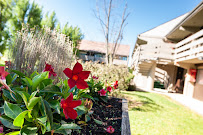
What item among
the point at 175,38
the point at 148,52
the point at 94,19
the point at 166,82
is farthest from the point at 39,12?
the point at 166,82

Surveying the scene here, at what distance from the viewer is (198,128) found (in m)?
3.61

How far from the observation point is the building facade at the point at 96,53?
73.3ft

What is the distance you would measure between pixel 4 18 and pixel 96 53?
44.1 ft

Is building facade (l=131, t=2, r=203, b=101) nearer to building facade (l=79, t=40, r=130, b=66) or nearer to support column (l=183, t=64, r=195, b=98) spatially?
support column (l=183, t=64, r=195, b=98)

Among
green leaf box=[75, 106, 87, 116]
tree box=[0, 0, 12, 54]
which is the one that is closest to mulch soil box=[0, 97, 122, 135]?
green leaf box=[75, 106, 87, 116]

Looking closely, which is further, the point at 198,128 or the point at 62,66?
the point at 198,128

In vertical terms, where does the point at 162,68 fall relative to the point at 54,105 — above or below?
above

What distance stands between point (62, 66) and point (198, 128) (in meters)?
3.94

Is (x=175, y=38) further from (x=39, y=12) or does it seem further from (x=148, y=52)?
(x=39, y=12)

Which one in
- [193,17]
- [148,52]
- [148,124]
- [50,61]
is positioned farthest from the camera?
[148,52]

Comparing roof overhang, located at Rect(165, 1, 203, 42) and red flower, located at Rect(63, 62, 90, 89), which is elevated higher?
roof overhang, located at Rect(165, 1, 203, 42)

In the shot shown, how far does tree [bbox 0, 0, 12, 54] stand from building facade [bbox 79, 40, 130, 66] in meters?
10.8

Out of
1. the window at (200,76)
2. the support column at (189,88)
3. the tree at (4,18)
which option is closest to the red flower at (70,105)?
the window at (200,76)

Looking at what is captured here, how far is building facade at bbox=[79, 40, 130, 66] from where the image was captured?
22.3 m
